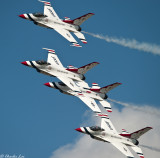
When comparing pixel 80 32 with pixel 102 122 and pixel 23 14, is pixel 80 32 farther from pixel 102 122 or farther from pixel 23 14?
pixel 102 122

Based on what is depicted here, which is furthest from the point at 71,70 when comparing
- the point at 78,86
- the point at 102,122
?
the point at 102,122

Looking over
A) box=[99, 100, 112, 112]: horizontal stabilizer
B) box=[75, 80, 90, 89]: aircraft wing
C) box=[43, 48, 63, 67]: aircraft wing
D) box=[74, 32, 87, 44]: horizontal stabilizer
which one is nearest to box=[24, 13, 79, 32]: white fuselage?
box=[74, 32, 87, 44]: horizontal stabilizer

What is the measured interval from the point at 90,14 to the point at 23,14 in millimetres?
10229

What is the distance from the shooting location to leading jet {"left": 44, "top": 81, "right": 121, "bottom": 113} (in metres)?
108

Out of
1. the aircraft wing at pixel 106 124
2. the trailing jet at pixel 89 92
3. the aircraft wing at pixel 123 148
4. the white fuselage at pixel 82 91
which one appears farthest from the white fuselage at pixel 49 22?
the aircraft wing at pixel 123 148

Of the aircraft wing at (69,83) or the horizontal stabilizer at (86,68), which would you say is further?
the horizontal stabilizer at (86,68)

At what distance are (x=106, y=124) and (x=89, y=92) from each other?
6.59 metres

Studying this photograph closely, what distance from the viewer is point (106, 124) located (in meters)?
106

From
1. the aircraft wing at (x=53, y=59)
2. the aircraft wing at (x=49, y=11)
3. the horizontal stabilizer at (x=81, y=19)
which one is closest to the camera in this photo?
the aircraft wing at (x=53, y=59)

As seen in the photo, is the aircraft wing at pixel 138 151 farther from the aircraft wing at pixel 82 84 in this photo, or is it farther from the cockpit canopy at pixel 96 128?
the aircraft wing at pixel 82 84

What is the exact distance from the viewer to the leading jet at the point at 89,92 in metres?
108

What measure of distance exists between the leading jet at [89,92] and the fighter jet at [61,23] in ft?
17.3

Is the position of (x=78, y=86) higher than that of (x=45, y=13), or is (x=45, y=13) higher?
(x=45, y=13)

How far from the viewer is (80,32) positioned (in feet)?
379
